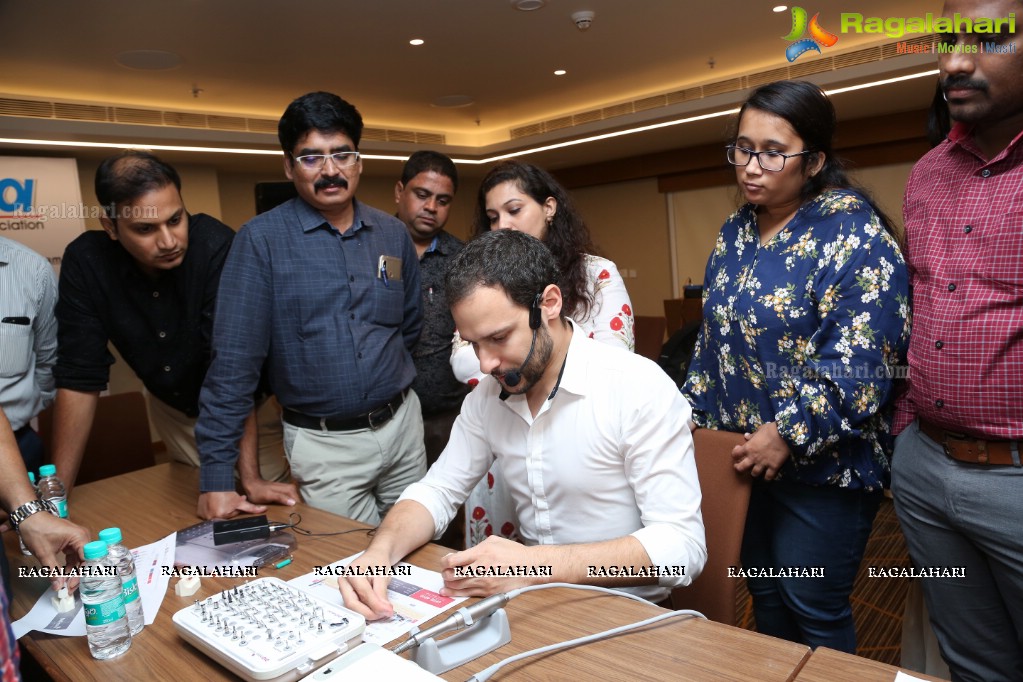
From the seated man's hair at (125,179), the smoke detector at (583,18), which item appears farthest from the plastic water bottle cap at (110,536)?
the smoke detector at (583,18)

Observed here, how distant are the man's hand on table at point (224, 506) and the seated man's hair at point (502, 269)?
0.85 metres

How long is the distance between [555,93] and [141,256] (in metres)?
5.58

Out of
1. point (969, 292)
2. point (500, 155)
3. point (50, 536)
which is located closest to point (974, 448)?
point (969, 292)

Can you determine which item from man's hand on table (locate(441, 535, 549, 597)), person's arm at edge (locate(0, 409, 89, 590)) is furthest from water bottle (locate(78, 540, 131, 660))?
man's hand on table (locate(441, 535, 549, 597))

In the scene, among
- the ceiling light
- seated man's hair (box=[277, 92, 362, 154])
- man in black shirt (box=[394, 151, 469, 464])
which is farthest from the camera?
the ceiling light

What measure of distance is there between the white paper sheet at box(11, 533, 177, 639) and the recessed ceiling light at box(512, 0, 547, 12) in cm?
386

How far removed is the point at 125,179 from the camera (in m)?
1.87

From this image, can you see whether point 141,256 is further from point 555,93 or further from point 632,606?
point 555,93

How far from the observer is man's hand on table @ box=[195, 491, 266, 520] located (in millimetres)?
1698

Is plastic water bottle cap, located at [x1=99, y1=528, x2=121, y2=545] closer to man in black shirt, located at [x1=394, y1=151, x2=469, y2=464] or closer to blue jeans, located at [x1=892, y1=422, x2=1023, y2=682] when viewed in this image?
man in black shirt, located at [x1=394, y1=151, x2=469, y2=464]

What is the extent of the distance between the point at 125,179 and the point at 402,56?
3759 mm

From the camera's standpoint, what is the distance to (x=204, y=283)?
211 cm

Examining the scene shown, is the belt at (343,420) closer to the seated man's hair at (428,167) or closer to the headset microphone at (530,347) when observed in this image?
the headset microphone at (530,347)

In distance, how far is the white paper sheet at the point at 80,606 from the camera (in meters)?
1.20
